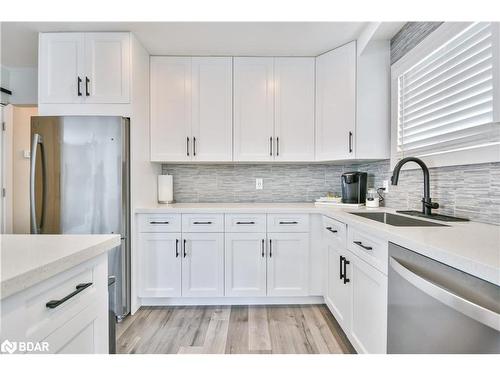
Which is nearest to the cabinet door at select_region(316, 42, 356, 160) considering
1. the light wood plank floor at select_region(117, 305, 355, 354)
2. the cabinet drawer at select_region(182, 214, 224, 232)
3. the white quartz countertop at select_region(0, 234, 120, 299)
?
the cabinet drawer at select_region(182, 214, 224, 232)

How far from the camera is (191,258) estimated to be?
2.35 metres

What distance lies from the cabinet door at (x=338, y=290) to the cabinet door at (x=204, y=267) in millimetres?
908

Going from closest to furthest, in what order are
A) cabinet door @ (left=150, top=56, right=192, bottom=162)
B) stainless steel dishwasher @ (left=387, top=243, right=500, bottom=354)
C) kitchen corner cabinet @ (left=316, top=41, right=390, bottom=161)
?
1. stainless steel dishwasher @ (left=387, top=243, right=500, bottom=354)
2. kitchen corner cabinet @ (left=316, top=41, right=390, bottom=161)
3. cabinet door @ (left=150, top=56, right=192, bottom=162)

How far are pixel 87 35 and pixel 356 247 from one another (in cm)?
263

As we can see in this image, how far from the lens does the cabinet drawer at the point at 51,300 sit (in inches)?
23.0

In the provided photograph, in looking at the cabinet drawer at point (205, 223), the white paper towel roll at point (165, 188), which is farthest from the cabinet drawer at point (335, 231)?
the white paper towel roll at point (165, 188)

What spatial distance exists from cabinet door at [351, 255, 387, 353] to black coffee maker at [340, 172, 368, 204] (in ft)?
3.09

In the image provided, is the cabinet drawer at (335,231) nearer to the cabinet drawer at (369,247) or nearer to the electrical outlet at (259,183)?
the cabinet drawer at (369,247)

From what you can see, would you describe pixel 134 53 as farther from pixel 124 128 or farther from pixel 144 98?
pixel 124 128

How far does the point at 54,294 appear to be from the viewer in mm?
699

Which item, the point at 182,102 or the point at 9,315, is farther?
the point at 182,102

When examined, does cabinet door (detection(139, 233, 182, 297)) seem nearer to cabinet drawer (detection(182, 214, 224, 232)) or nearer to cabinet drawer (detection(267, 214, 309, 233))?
cabinet drawer (detection(182, 214, 224, 232))

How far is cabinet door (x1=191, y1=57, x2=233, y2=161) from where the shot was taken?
8.55ft
